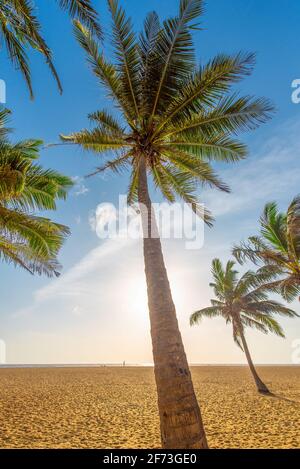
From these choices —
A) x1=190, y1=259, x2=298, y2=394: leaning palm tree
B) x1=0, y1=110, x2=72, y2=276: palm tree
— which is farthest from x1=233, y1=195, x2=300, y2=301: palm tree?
x1=0, y1=110, x2=72, y2=276: palm tree

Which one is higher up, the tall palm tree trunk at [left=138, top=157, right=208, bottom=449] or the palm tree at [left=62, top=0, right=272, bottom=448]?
the palm tree at [left=62, top=0, right=272, bottom=448]

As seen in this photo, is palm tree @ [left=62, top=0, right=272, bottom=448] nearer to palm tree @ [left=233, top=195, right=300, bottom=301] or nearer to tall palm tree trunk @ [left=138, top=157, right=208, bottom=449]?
tall palm tree trunk @ [left=138, top=157, right=208, bottom=449]

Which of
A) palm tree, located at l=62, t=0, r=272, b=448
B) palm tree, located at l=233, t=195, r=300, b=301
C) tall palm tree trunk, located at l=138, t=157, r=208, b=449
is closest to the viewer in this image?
tall palm tree trunk, located at l=138, t=157, r=208, b=449

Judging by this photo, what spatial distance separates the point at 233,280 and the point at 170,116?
1599 cm

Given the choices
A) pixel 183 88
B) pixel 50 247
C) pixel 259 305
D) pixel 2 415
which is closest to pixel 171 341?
pixel 50 247

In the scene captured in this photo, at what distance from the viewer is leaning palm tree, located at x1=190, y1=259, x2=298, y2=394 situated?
61.9ft

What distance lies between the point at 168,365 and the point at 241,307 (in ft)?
56.2

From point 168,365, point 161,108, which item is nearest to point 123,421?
point 168,365

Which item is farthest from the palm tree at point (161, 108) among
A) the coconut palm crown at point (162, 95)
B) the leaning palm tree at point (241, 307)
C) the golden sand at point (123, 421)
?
the leaning palm tree at point (241, 307)

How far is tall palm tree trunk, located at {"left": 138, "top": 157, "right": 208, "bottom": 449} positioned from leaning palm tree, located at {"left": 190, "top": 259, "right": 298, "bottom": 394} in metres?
13.5

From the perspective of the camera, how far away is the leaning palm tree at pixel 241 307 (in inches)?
742

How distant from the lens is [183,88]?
774 centimetres

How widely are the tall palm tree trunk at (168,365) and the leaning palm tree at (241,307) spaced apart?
13.5 metres
